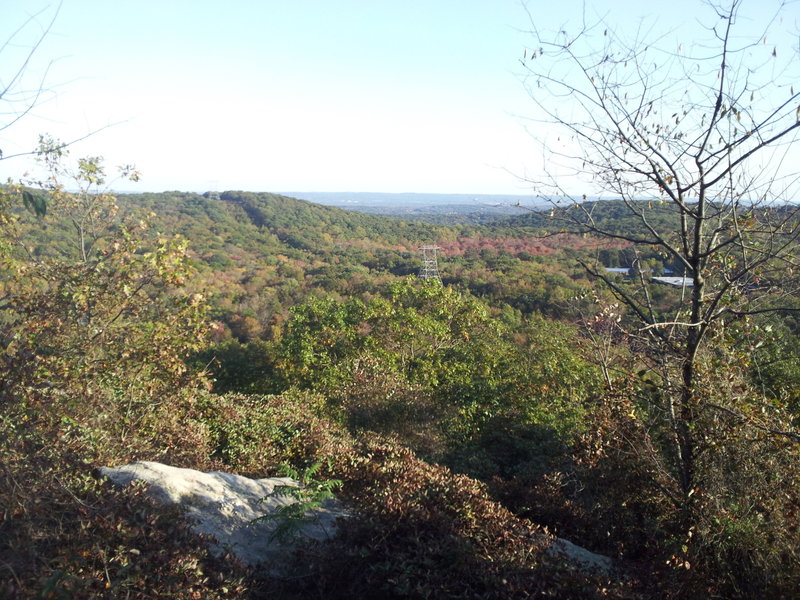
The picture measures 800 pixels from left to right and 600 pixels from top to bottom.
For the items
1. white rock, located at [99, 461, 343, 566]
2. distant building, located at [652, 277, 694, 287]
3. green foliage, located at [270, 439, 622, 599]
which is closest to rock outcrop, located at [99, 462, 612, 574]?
white rock, located at [99, 461, 343, 566]

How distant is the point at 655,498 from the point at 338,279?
3209cm

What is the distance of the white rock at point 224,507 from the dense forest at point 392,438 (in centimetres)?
39

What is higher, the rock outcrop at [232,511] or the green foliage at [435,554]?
the green foliage at [435,554]

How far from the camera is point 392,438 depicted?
7.46m

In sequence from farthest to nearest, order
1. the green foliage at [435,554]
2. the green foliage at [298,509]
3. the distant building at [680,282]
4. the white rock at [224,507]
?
the distant building at [680,282] < the white rock at [224,507] < the green foliage at [298,509] < the green foliage at [435,554]

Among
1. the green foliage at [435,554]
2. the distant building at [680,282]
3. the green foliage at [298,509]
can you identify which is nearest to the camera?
the green foliage at [435,554]

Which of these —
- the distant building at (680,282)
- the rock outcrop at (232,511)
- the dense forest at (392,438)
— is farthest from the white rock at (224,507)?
the distant building at (680,282)

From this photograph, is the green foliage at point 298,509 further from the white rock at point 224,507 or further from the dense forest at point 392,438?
the dense forest at point 392,438

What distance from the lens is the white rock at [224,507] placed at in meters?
4.16

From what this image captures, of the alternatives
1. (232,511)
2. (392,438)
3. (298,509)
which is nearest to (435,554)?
(298,509)

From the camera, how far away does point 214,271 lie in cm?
3688

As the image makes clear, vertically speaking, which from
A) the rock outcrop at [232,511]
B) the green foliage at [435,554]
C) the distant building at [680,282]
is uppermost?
the distant building at [680,282]

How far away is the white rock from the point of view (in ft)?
13.7

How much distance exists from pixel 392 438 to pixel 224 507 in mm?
3188
